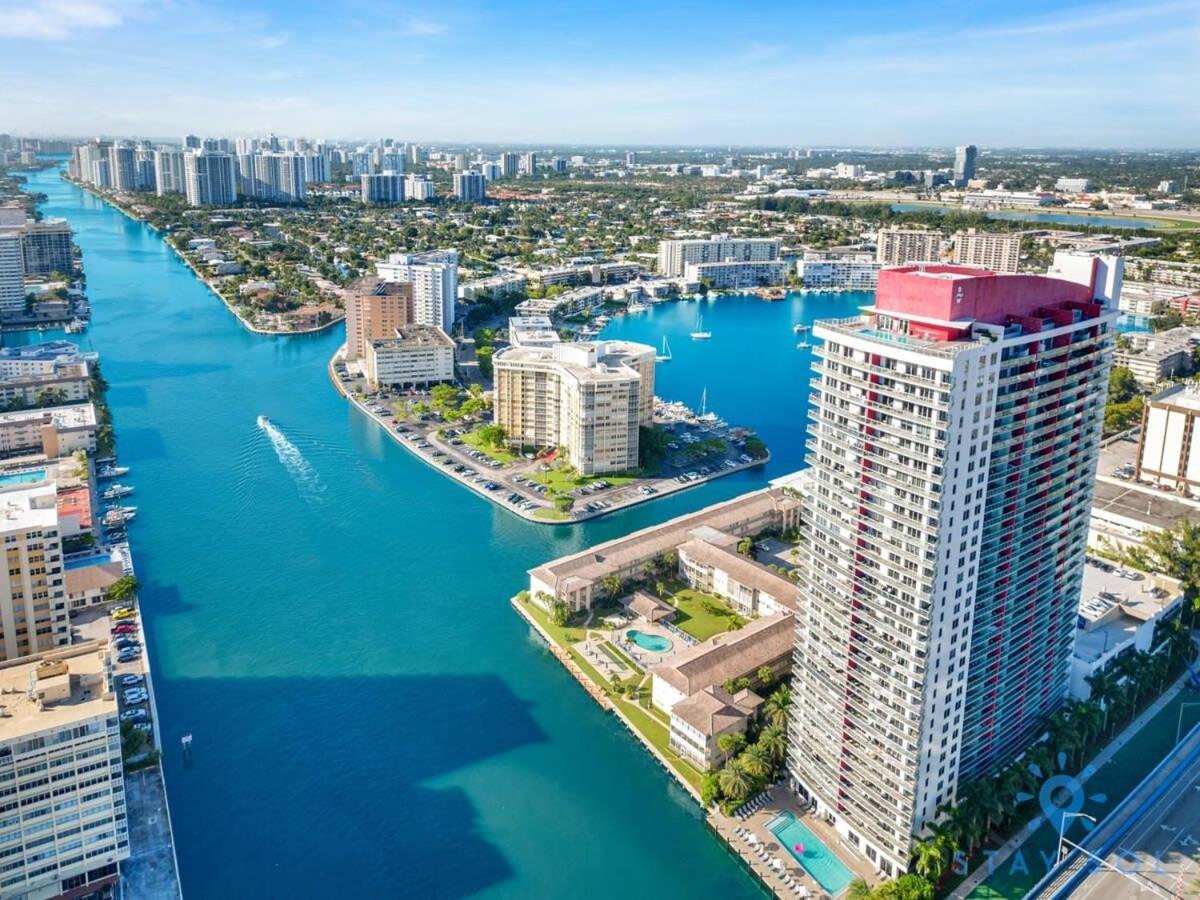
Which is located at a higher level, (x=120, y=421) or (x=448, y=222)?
(x=448, y=222)

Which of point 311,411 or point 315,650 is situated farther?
point 311,411

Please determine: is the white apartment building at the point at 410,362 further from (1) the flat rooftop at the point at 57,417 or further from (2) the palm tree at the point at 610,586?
(2) the palm tree at the point at 610,586

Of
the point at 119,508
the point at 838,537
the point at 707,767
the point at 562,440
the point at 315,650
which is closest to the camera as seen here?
the point at 838,537

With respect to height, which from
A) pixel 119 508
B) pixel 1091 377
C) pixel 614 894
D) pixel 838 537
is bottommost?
pixel 614 894

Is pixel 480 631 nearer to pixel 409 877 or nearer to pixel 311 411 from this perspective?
pixel 409 877

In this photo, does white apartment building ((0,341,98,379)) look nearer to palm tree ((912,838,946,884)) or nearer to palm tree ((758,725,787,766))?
palm tree ((758,725,787,766))

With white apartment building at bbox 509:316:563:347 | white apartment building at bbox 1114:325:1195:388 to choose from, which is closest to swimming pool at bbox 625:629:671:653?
white apartment building at bbox 509:316:563:347

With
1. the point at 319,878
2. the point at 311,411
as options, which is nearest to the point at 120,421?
the point at 311,411

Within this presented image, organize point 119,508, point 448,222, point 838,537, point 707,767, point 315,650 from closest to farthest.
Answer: point 838,537 < point 707,767 < point 315,650 < point 119,508 < point 448,222

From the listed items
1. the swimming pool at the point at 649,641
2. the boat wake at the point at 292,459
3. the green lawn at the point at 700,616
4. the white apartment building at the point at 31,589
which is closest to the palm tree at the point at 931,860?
the swimming pool at the point at 649,641
